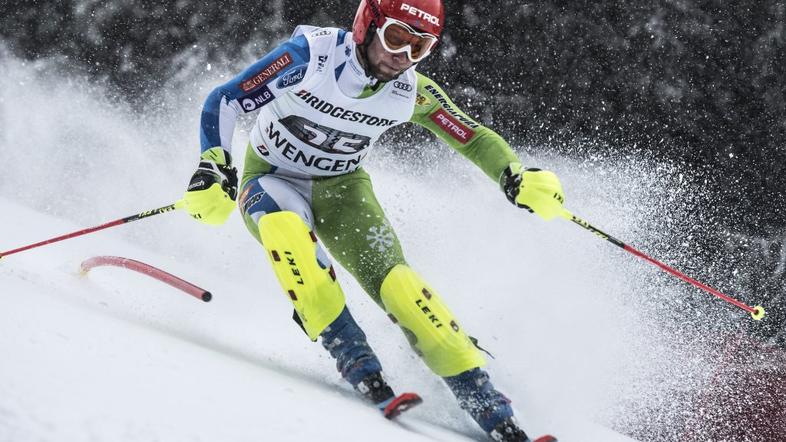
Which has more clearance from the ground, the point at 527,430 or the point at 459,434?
the point at 527,430

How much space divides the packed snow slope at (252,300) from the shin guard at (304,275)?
0.22 meters

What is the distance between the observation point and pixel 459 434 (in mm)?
2416

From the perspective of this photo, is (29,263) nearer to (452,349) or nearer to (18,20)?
(452,349)

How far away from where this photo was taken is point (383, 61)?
2.72 m

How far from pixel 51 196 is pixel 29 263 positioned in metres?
2.31

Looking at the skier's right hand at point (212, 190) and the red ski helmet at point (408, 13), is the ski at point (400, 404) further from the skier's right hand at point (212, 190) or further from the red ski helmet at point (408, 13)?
the red ski helmet at point (408, 13)

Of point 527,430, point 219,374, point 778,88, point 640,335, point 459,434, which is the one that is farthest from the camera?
point 778,88

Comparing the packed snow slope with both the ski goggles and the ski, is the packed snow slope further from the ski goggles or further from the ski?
the ski goggles

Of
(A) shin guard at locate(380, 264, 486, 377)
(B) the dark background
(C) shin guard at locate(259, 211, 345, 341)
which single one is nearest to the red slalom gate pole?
(C) shin guard at locate(259, 211, 345, 341)

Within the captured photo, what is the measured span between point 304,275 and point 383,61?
837 millimetres

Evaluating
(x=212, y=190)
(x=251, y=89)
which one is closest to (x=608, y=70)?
(x=251, y=89)

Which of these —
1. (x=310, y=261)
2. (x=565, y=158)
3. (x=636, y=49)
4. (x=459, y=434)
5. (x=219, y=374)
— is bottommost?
(x=219, y=374)

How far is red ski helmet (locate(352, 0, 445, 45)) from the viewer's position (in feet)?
8.61

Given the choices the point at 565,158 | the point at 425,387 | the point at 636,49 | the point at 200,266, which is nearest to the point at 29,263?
the point at 200,266
